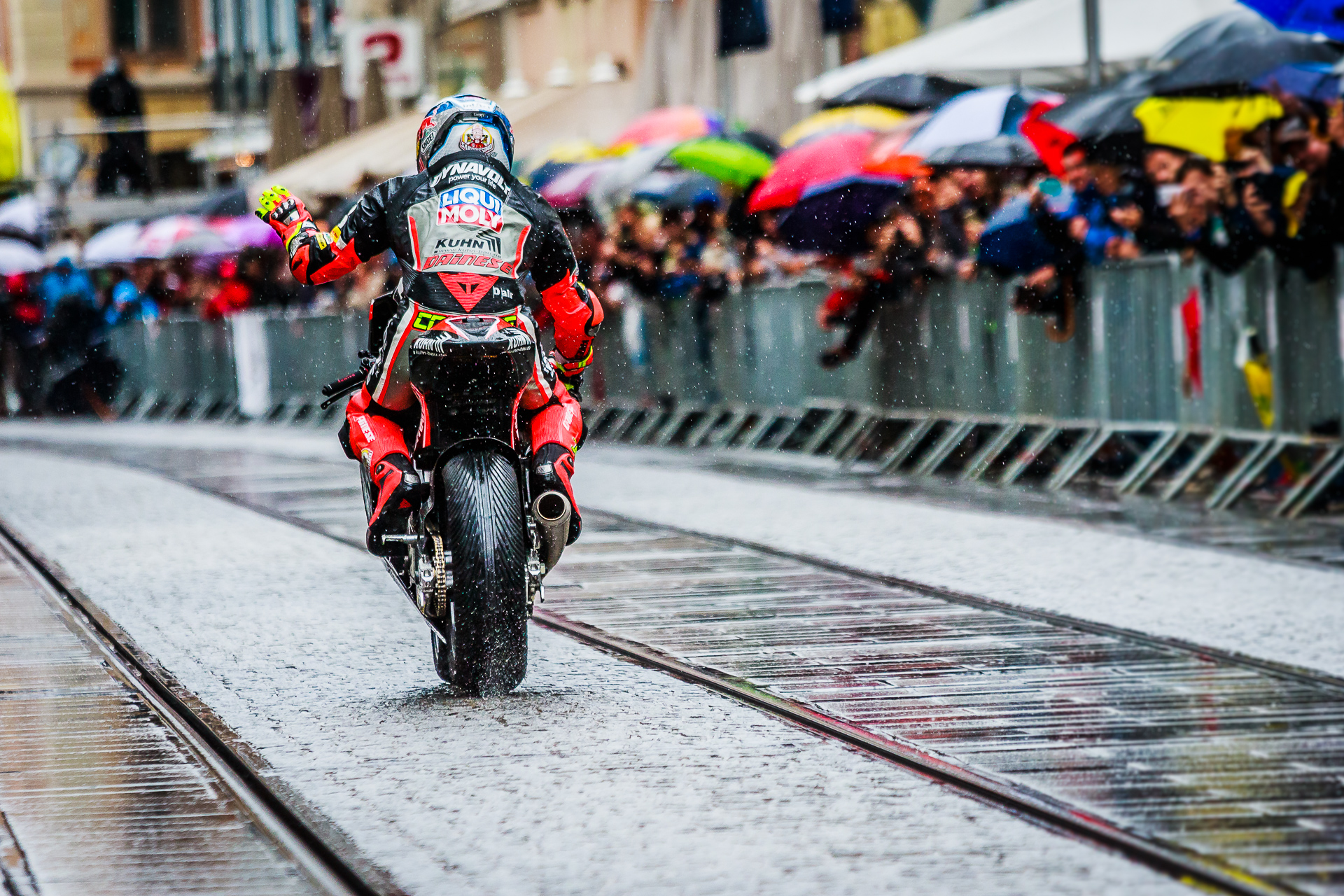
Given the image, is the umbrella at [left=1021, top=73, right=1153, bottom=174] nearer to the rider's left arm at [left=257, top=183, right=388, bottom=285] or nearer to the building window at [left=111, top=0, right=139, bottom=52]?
the rider's left arm at [left=257, top=183, right=388, bottom=285]

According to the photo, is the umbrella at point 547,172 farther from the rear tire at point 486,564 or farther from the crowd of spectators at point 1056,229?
the rear tire at point 486,564

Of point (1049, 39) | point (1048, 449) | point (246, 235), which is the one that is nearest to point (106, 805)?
point (1048, 449)

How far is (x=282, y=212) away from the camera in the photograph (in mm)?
8461

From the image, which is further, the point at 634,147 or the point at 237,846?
the point at 634,147

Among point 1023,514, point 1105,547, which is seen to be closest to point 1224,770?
point 1105,547

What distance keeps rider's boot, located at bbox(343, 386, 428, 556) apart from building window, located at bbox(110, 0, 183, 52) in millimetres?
58416

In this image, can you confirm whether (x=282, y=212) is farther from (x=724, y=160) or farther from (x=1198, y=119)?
(x=724, y=160)

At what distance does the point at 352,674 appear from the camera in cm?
892

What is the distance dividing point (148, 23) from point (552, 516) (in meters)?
59.6

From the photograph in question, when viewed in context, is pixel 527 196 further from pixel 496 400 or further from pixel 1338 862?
pixel 1338 862

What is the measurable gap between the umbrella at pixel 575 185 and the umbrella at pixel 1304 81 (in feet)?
29.9

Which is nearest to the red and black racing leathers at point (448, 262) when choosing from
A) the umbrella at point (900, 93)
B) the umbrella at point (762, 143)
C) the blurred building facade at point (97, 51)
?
the umbrella at point (900, 93)

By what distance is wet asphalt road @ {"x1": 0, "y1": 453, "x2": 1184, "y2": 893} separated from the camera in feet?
18.7

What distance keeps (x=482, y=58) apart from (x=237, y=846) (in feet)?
119
